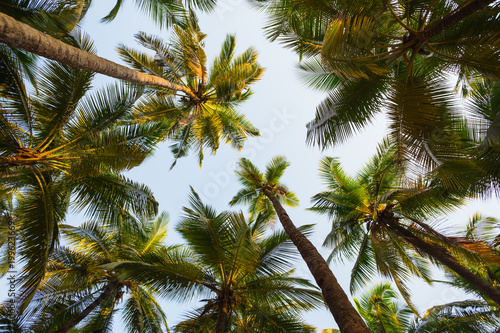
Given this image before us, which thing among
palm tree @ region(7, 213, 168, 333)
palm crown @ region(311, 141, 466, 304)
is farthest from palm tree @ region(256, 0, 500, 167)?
palm tree @ region(7, 213, 168, 333)

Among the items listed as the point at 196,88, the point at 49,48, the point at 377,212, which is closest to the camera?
the point at 49,48

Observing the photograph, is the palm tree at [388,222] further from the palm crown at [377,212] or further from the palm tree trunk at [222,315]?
the palm tree trunk at [222,315]

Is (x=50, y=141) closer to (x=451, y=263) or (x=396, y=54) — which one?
(x=396, y=54)

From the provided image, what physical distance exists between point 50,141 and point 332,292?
21.4ft

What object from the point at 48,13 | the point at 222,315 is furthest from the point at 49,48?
the point at 222,315

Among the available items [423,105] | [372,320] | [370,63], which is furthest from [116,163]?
[372,320]

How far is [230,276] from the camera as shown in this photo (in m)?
6.45

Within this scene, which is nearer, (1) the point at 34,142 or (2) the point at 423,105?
(2) the point at 423,105

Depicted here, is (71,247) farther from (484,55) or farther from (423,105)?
(484,55)

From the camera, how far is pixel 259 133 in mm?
12312

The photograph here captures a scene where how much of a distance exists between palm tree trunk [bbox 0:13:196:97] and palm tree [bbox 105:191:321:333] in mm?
3377

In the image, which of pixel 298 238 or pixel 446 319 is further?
pixel 446 319

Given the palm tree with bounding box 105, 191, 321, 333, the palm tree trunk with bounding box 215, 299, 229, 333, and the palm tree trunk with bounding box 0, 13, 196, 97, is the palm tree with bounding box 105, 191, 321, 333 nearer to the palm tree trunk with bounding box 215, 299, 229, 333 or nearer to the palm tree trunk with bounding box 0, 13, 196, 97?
the palm tree trunk with bounding box 215, 299, 229, 333

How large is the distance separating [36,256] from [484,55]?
29.7ft
